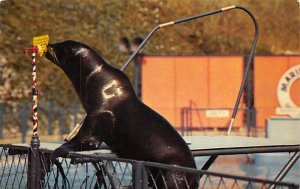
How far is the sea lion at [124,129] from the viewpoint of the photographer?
15.0ft

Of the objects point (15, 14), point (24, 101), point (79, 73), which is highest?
point (15, 14)

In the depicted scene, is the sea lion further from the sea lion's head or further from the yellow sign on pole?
the yellow sign on pole

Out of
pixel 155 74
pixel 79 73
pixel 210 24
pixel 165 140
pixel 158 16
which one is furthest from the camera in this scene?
pixel 210 24

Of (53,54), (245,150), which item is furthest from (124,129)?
(245,150)

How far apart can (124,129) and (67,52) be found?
100 cm

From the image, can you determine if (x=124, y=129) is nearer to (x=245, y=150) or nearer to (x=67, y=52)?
(x=67, y=52)

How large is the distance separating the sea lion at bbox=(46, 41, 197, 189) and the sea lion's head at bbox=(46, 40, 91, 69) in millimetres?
269

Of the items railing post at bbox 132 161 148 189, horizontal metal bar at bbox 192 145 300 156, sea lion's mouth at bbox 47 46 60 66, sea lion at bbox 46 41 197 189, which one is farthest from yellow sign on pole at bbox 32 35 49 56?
railing post at bbox 132 161 148 189

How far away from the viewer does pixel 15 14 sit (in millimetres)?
19938

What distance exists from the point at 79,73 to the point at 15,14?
1559cm

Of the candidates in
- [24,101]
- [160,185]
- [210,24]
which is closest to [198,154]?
[160,185]

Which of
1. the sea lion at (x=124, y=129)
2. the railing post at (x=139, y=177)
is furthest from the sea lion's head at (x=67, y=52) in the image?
the railing post at (x=139, y=177)

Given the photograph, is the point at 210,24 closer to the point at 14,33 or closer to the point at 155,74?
the point at 155,74

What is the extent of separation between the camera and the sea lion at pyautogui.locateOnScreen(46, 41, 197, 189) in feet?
15.0
